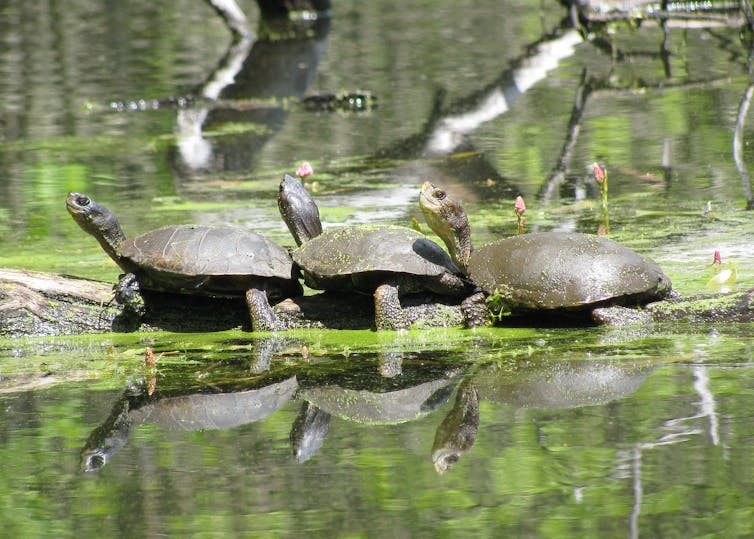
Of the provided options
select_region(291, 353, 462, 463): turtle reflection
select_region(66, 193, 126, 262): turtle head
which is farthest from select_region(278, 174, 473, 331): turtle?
select_region(66, 193, 126, 262): turtle head

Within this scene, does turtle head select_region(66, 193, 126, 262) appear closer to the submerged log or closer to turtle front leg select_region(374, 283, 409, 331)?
the submerged log

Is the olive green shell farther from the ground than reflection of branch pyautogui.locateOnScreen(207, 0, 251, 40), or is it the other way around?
reflection of branch pyautogui.locateOnScreen(207, 0, 251, 40)

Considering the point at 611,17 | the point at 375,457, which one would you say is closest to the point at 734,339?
the point at 375,457

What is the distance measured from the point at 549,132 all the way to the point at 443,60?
21.4 ft

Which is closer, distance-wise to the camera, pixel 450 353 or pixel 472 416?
pixel 472 416

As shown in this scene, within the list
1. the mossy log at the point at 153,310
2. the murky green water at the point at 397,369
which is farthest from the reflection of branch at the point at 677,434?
the mossy log at the point at 153,310

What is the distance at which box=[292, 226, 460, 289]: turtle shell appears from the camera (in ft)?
17.9

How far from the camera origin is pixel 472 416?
4.04 m

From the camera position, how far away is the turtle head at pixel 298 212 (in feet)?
19.7

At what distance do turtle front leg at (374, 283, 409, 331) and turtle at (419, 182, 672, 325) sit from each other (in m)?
0.37

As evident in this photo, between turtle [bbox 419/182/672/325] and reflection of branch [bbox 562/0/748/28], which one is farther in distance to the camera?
reflection of branch [bbox 562/0/748/28]

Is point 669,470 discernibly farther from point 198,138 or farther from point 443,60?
point 443,60

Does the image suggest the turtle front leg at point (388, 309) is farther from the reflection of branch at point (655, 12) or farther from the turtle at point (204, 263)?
the reflection of branch at point (655, 12)

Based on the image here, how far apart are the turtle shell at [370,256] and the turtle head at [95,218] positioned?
1012 mm
